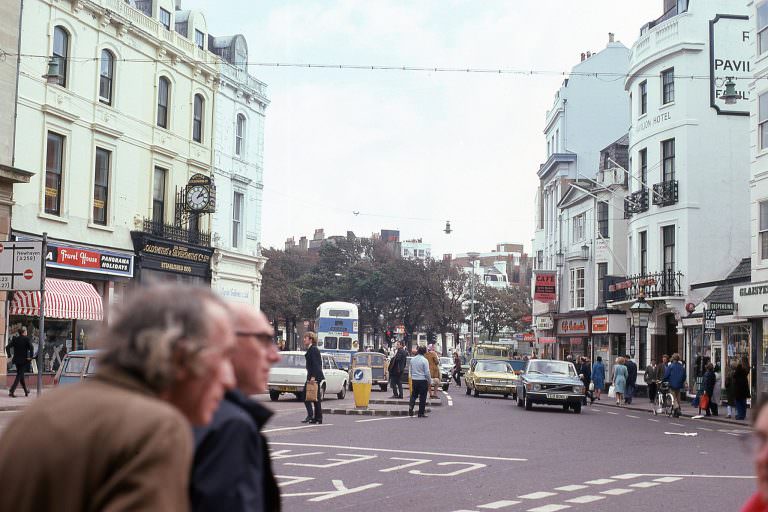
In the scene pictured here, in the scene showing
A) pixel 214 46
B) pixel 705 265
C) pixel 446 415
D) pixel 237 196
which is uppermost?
pixel 214 46

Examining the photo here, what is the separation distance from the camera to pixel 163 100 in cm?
3706

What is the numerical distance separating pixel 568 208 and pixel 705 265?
62.0ft

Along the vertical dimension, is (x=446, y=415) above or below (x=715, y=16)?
below

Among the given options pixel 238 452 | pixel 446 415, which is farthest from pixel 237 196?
pixel 238 452

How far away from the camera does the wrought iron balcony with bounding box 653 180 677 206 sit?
42.0 m

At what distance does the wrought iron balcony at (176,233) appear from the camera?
35.5m

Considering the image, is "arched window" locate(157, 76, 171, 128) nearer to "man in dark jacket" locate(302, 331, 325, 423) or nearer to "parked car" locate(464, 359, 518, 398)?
"parked car" locate(464, 359, 518, 398)

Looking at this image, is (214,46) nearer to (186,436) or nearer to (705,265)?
(705,265)

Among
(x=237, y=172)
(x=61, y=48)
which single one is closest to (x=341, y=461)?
(x=61, y=48)

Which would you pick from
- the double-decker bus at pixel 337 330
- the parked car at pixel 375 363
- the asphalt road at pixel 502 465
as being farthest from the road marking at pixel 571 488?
the double-decker bus at pixel 337 330

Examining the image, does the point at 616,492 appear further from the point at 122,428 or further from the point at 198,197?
the point at 198,197

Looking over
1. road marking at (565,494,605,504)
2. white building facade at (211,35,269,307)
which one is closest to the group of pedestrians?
road marking at (565,494,605,504)

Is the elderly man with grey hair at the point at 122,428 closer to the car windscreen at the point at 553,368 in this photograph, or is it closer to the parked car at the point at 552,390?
the parked car at the point at 552,390

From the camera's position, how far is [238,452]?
3180mm
